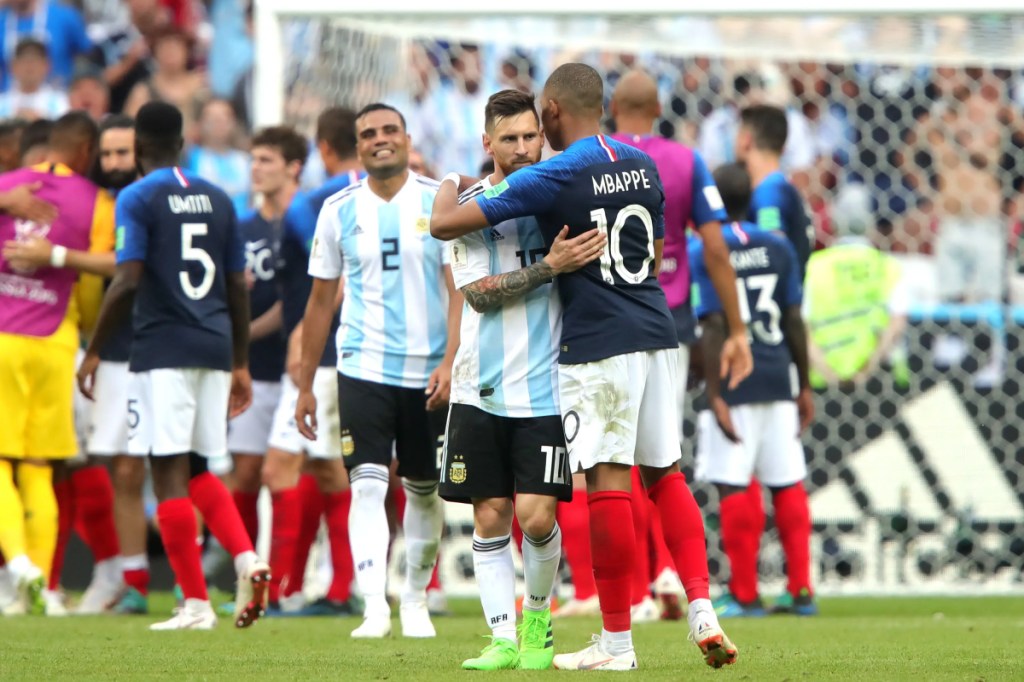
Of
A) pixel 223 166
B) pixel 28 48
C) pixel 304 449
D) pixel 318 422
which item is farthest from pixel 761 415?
pixel 28 48

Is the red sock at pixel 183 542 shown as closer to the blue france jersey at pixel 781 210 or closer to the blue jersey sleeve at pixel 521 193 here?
the blue jersey sleeve at pixel 521 193

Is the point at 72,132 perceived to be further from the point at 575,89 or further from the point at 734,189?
the point at 575,89

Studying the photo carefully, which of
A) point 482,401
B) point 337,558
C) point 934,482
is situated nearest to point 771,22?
point 934,482

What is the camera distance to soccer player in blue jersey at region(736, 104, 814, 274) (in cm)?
852

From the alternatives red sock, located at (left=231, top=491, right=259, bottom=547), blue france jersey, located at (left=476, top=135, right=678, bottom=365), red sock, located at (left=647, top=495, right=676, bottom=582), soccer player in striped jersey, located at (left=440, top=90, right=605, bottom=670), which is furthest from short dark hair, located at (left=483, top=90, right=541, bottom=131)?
red sock, located at (left=231, top=491, right=259, bottom=547)

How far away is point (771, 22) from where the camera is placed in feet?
34.9

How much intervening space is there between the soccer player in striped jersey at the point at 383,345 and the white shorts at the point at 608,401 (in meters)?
1.74

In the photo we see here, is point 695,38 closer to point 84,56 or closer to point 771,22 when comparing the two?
point 771,22

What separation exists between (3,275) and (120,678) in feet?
13.2

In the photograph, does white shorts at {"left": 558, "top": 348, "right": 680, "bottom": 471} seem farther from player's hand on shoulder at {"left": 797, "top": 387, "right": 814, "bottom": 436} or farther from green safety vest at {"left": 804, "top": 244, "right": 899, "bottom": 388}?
green safety vest at {"left": 804, "top": 244, "right": 899, "bottom": 388}

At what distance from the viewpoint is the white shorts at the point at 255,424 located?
28.9 feet

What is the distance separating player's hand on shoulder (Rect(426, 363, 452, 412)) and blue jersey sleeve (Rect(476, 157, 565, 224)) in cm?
141

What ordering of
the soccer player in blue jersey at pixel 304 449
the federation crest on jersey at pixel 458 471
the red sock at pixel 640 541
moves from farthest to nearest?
the soccer player in blue jersey at pixel 304 449
the red sock at pixel 640 541
the federation crest on jersey at pixel 458 471

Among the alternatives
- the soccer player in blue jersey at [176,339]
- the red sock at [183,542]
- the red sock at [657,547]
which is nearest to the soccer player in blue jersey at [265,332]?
the soccer player in blue jersey at [176,339]
